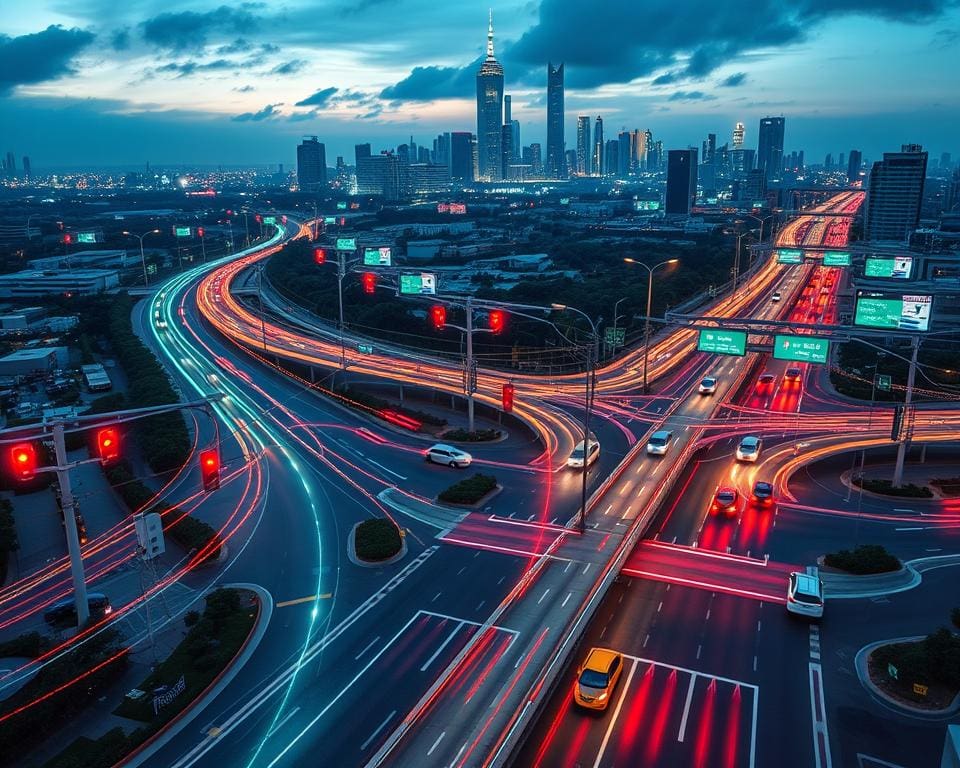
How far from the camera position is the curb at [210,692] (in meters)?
19.7

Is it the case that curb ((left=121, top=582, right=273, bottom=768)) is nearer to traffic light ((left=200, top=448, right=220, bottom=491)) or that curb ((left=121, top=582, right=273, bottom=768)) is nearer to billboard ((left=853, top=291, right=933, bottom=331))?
traffic light ((left=200, top=448, right=220, bottom=491))

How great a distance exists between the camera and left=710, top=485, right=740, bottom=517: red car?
35500 millimetres

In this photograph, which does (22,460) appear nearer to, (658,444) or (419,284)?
(658,444)

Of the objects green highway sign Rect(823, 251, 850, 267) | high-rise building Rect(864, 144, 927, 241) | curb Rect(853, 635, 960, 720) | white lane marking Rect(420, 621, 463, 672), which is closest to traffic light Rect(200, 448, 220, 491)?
white lane marking Rect(420, 621, 463, 672)

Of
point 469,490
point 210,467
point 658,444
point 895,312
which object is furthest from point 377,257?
point 210,467

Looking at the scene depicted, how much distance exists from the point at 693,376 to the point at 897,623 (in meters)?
37.4

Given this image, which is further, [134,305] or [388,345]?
[134,305]

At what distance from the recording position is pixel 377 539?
103 ft

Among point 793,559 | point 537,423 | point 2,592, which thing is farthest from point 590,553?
point 2,592

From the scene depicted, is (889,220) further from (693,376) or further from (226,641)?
(226,641)

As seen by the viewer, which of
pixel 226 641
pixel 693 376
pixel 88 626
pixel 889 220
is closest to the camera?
pixel 226 641

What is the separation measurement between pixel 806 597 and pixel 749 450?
17657mm

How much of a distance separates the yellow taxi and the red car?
15273 mm

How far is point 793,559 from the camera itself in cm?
3062
